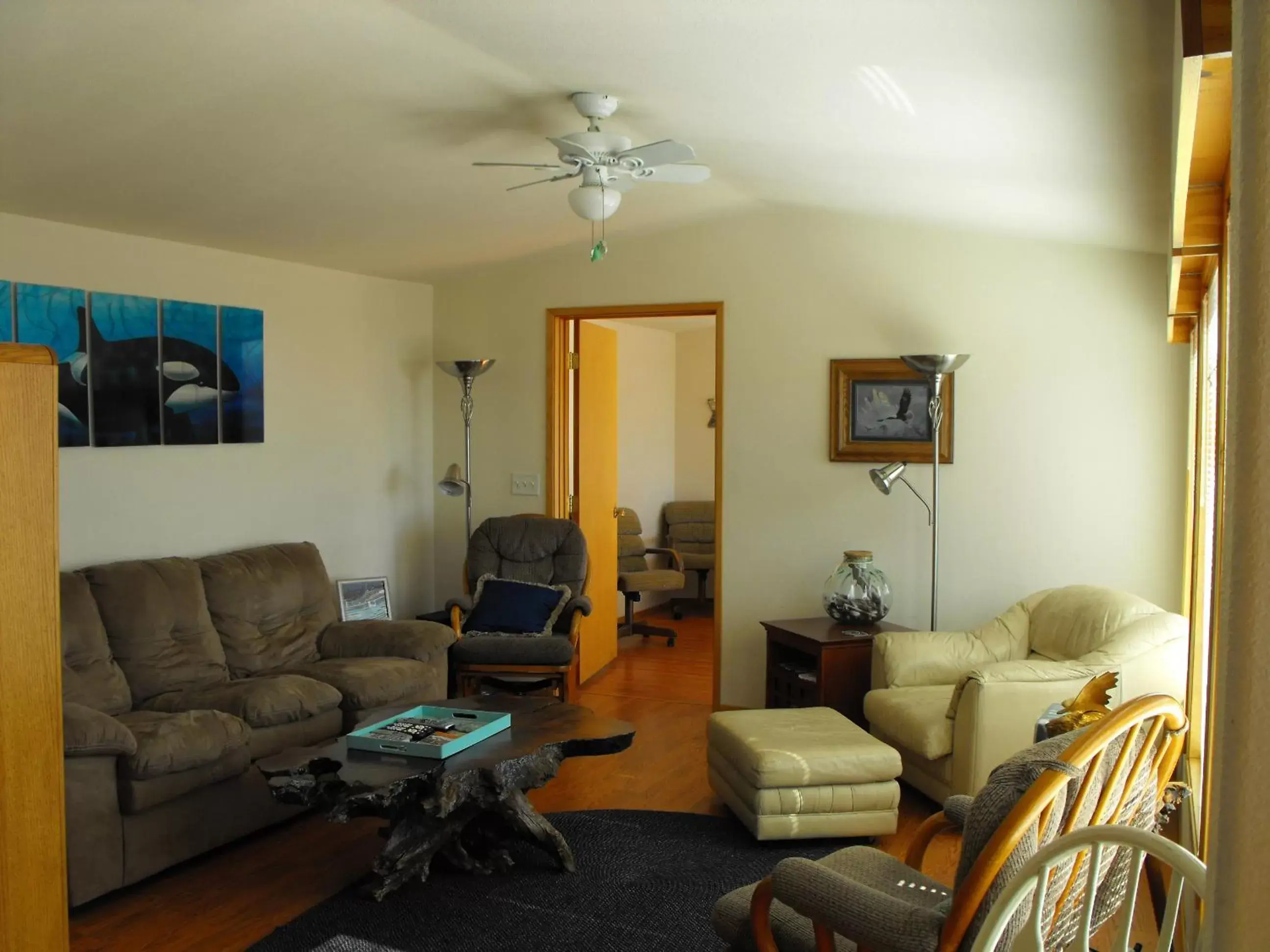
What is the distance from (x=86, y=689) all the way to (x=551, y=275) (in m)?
3.29

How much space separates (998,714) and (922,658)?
78cm

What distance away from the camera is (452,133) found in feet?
12.8

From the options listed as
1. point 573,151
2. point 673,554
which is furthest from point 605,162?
point 673,554

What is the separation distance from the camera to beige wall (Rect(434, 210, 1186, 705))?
506cm

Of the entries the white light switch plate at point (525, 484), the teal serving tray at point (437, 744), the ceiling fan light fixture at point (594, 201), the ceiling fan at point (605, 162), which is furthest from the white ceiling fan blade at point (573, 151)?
the white light switch plate at point (525, 484)

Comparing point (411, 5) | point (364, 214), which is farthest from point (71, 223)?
point (411, 5)

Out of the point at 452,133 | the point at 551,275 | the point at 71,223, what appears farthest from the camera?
the point at 551,275

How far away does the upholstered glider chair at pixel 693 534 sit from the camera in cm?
888

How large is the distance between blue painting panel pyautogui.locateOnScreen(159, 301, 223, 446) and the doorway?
1.89 metres

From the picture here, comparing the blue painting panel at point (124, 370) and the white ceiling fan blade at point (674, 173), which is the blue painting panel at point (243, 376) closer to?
the blue painting panel at point (124, 370)

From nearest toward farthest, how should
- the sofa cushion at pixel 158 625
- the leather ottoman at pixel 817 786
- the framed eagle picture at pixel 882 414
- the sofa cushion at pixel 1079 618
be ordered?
the leather ottoman at pixel 817 786
the sofa cushion at pixel 158 625
the sofa cushion at pixel 1079 618
the framed eagle picture at pixel 882 414

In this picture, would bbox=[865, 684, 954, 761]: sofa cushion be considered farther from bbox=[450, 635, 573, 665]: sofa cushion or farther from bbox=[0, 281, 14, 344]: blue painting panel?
bbox=[0, 281, 14, 344]: blue painting panel

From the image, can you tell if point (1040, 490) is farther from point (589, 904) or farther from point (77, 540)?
point (77, 540)

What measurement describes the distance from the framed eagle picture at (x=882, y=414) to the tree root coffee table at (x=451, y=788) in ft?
7.33
